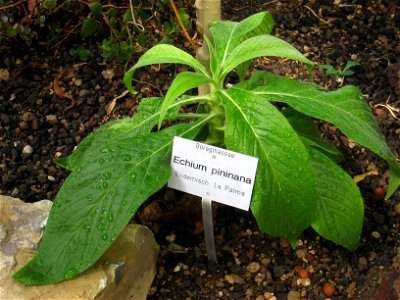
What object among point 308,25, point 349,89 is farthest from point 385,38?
point 349,89

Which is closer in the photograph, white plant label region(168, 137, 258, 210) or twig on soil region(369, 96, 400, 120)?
white plant label region(168, 137, 258, 210)

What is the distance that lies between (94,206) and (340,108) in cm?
74

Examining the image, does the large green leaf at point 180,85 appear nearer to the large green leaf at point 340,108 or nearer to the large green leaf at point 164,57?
the large green leaf at point 164,57

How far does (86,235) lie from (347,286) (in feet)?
2.85

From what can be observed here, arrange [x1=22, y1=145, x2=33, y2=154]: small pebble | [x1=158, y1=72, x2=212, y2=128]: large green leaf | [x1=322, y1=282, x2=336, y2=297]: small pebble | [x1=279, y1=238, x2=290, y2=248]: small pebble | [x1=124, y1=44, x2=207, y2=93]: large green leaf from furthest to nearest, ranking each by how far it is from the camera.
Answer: [x1=22, y1=145, x2=33, y2=154]: small pebble, [x1=279, y1=238, x2=290, y2=248]: small pebble, [x1=322, y1=282, x2=336, y2=297]: small pebble, [x1=124, y1=44, x2=207, y2=93]: large green leaf, [x1=158, y1=72, x2=212, y2=128]: large green leaf

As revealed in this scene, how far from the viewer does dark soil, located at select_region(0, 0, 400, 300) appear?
5.83 ft

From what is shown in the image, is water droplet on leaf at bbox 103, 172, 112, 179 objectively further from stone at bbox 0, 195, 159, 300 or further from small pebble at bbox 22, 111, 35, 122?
small pebble at bbox 22, 111, 35, 122

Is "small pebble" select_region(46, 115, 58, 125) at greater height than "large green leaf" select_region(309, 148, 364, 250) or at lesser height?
lesser

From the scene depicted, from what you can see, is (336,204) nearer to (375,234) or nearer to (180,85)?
(375,234)

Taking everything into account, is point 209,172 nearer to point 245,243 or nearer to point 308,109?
point 308,109

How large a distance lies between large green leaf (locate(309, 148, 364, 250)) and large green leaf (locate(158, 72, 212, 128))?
1.47 ft

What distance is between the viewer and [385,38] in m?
2.48

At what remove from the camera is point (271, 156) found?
141cm

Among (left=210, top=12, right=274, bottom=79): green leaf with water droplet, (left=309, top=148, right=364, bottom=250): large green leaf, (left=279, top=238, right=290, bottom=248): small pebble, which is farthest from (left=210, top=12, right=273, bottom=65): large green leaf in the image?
(left=279, top=238, right=290, bottom=248): small pebble
